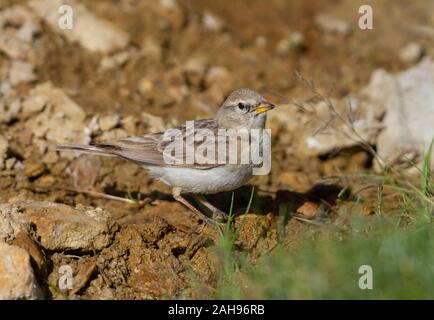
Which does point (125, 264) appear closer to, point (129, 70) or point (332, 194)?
point (332, 194)

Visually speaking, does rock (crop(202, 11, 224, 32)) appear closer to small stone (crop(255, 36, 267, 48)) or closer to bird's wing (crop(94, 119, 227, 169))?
small stone (crop(255, 36, 267, 48))

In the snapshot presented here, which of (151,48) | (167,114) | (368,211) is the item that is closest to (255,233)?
(368,211)

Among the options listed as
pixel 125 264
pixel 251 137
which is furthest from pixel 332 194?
pixel 125 264

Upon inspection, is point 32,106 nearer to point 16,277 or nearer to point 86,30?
point 86,30

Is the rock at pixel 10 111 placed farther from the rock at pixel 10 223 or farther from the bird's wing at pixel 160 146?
the rock at pixel 10 223

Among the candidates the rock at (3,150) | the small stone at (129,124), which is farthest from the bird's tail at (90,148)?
the small stone at (129,124)
